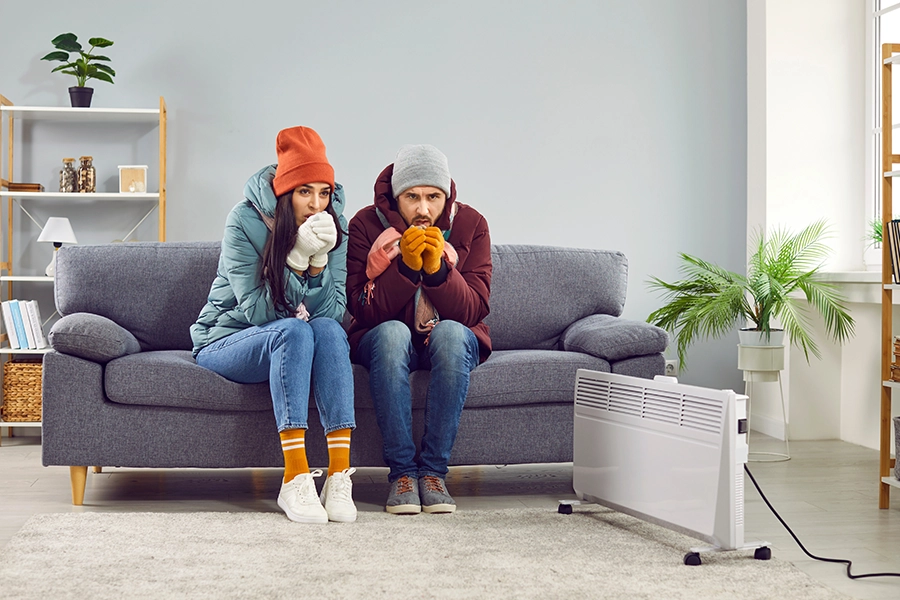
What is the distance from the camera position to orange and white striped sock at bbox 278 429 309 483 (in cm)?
235

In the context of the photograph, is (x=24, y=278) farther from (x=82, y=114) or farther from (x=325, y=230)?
(x=325, y=230)

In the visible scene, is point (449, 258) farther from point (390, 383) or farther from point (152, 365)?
point (152, 365)

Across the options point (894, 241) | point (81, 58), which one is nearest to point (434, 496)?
point (894, 241)

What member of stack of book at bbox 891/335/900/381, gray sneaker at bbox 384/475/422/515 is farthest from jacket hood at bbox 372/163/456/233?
stack of book at bbox 891/335/900/381

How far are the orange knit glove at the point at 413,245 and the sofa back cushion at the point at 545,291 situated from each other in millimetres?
684

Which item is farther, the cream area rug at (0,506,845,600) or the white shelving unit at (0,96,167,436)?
the white shelving unit at (0,96,167,436)

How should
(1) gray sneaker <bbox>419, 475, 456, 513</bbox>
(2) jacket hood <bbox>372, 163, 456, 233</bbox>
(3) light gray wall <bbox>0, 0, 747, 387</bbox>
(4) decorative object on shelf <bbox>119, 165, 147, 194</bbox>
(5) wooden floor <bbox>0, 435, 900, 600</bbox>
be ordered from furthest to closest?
(3) light gray wall <bbox>0, 0, 747, 387</bbox> → (4) decorative object on shelf <bbox>119, 165, 147, 194</bbox> → (2) jacket hood <bbox>372, 163, 456, 233</bbox> → (1) gray sneaker <bbox>419, 475, 456, 513</bbox> → (5) wooden floor <bbox>0, 435, 900, 600</bbox>

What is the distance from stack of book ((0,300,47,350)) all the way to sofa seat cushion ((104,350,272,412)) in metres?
1.51

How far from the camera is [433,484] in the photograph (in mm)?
2457

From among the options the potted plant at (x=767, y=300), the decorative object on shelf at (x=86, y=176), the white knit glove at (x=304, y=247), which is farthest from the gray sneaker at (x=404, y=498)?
the decorative object on shelf at (x=86, y=176)

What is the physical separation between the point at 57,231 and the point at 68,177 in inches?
9.7

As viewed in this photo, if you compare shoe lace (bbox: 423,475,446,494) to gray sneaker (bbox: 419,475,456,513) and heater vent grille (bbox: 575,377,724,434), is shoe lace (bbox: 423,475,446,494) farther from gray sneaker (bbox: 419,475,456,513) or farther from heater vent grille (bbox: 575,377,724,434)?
heater vent grille (bbox: 575,377,724,434)

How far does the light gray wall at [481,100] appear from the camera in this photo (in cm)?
406

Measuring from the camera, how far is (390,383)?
2455 millimetres
